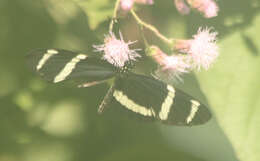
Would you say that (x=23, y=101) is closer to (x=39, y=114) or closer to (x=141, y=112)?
(x=39, y=114)

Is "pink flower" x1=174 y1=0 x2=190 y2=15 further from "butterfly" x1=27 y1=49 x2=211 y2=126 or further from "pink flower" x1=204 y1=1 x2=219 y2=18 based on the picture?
"butterfly" x1=27 y1=49 x2=211 y2=126

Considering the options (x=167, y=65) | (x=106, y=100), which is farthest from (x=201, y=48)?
(x=106, y=100)

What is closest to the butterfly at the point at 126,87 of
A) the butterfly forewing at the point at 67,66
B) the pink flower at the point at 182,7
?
the butterfly forewing at the point at 67,66

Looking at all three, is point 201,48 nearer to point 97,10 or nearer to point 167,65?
point 167,65

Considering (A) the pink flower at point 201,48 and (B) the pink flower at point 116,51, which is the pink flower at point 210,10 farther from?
(B) the pink flower at point 116,51

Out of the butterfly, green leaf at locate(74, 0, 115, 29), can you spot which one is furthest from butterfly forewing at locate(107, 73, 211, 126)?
green leaf at locate(74, 0, 115, 29)

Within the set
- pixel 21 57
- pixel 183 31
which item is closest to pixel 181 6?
pixel 183 31
